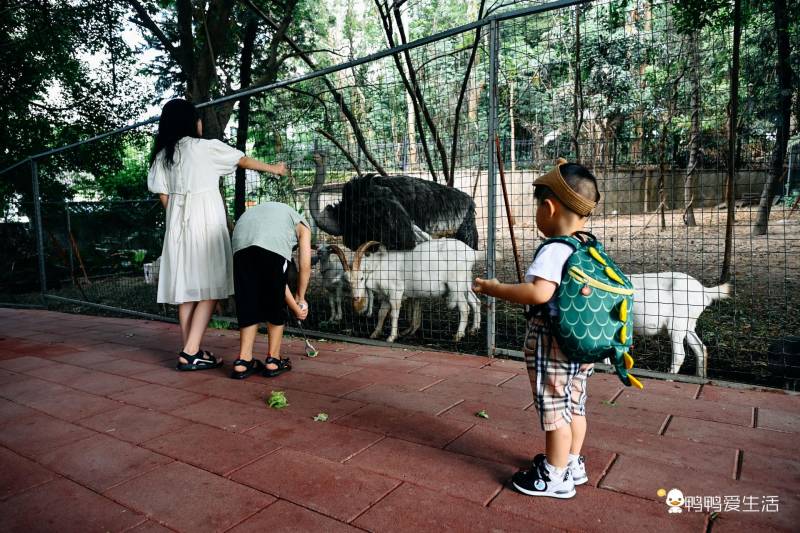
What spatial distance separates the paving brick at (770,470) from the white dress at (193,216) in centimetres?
349

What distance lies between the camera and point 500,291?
1.95 meters

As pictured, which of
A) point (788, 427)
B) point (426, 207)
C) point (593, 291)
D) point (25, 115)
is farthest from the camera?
point (25, 115)

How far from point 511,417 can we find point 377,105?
4033 millimetres

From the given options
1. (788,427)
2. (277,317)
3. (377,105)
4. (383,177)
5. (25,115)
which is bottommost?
(788,427)

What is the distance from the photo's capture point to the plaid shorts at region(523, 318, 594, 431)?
199cm

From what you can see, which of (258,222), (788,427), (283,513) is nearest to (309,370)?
(258,222)

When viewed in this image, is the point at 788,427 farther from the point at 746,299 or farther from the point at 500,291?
the point at 746,299

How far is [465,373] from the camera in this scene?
3.84 metres

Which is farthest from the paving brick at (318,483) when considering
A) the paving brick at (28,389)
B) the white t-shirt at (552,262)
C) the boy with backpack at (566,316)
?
the paving brick at (28,389)

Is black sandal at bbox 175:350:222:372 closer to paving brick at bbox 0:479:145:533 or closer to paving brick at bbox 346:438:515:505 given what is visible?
paving brick at bbox 0:479:145:533

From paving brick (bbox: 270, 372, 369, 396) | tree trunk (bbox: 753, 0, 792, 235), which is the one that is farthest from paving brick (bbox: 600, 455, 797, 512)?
tree trunk (bbox: 753, 0, 792, 235)

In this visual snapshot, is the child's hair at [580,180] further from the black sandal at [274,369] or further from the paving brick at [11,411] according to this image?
the paving brick at [11,411]

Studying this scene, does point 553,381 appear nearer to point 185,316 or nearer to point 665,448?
point 665,448

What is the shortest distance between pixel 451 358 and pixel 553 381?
91.9 inches
